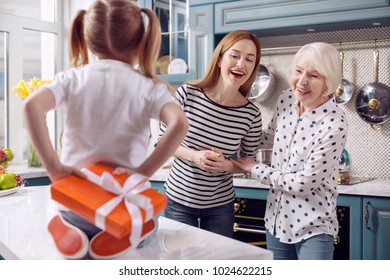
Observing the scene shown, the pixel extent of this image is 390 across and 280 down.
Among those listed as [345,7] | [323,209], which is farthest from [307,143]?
[345,7]

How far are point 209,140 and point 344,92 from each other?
3.61ft

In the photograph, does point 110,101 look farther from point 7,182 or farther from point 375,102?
point 375,102

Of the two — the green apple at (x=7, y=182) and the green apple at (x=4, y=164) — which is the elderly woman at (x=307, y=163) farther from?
the green apple at (x=4, y=164)

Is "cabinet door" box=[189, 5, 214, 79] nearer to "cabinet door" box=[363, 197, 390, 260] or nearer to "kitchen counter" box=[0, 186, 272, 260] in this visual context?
"cabinet door" box=[363, 197, 390, 260]

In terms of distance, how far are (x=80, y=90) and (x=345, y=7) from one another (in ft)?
4.87

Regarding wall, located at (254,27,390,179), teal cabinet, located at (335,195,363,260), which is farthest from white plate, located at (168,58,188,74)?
teal cabinet, located at (335,195,363,260)

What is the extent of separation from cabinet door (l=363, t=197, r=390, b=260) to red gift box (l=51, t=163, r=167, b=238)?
1299 mm

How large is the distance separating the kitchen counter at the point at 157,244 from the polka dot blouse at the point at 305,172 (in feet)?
1.12

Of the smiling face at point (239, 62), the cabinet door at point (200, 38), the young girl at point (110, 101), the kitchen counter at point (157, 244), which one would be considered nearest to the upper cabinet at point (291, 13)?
the cabinet door at point (200, 38)

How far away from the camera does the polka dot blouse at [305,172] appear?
3.54ft

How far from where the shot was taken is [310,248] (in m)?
1.12

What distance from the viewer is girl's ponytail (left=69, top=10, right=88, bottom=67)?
560 mm

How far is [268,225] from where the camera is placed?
3.96 feet

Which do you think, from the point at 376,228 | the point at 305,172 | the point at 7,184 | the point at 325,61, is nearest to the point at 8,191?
the point at 7,184
